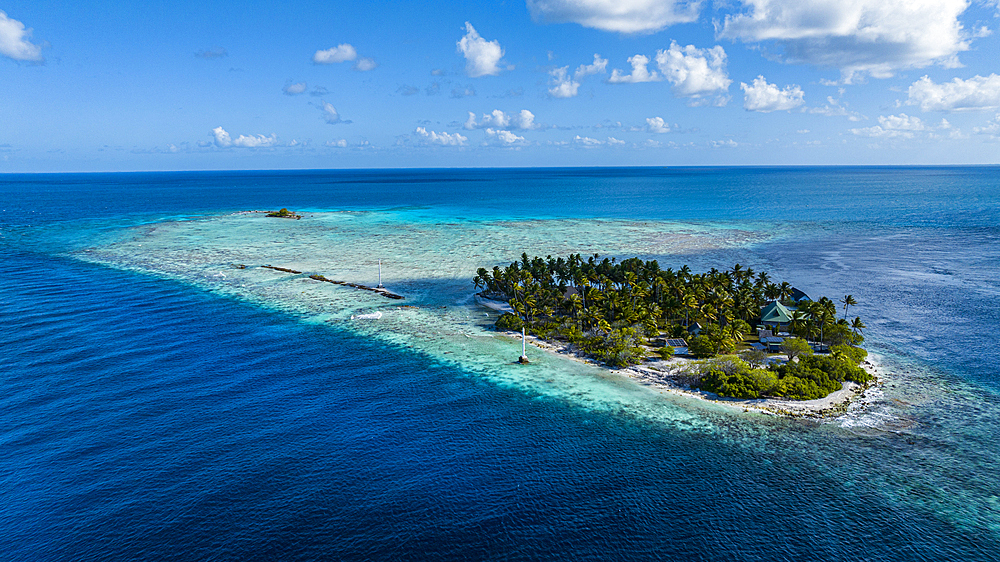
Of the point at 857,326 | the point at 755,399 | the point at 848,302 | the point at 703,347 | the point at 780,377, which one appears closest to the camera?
the point at 755,399

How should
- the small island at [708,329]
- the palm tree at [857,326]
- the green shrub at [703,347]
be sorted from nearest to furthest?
the small island at [708,329], the green shrub at [703,347], the palm tree at [857,326]

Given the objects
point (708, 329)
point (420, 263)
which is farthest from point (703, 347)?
point (420, 263)

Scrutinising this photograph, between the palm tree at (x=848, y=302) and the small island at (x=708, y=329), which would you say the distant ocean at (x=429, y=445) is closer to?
the palm tree at (x=848, y=302)

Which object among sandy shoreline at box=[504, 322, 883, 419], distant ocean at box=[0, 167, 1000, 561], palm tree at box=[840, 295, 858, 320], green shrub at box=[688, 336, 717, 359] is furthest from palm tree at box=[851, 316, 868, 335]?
green shrub at box=[688, 336, 717, 359]

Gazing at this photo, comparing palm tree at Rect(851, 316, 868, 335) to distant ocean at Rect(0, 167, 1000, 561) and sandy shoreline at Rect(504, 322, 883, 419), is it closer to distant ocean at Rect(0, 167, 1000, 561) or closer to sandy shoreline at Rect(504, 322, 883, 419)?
distant ocean at Rect(0, 167, 1000, 561)

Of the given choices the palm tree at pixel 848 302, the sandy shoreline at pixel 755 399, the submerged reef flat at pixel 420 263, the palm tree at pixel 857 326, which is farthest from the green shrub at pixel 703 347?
the palm tree at pixel 848 302

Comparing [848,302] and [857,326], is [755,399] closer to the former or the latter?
[857,326]
